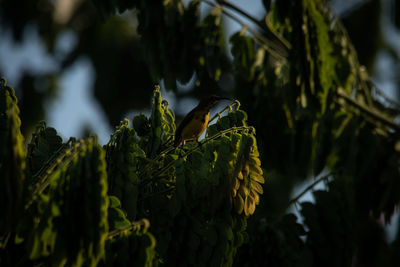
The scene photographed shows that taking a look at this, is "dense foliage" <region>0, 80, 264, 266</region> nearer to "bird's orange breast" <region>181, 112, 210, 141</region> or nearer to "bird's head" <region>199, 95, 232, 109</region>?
"bird's orange breast" <region>181, 112, 210, 141</region>

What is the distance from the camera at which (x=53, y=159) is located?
375 cm

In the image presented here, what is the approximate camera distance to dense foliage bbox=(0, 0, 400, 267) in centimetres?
296

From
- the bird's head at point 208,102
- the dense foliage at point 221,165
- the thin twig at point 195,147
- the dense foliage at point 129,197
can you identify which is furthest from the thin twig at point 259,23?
the thin twig at point 195,147

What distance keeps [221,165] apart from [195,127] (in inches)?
84.3

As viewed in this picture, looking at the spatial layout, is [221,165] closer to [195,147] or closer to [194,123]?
[195,147]

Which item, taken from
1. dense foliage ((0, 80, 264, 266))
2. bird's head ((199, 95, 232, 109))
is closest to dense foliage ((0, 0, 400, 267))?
dense foliage ((0, 80, 264, 266))

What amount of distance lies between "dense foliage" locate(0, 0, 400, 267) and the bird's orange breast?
1.33 feet

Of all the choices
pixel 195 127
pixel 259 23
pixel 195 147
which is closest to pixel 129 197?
pixel 195 147

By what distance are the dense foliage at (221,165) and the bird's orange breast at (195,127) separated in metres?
0.40

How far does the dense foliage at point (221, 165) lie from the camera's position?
2955mm

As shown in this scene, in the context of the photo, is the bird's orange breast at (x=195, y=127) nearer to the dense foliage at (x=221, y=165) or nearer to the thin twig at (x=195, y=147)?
the dense foliage at (x=221, y=165)

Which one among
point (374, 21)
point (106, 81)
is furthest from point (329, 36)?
point (106, 81)

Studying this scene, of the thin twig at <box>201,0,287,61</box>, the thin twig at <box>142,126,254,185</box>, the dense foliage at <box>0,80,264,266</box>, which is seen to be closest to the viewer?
the dense foliage at <box>0,80,264,266</box>

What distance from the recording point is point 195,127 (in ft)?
18.6
